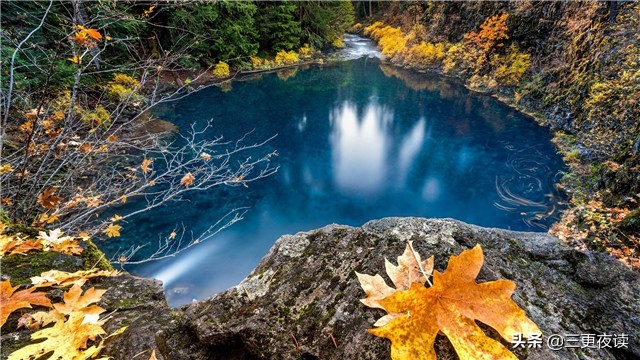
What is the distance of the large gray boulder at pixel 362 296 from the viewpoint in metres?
1.07

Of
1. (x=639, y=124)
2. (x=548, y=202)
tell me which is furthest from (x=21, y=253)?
(x=639, y=124)

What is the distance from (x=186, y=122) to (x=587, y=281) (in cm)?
1356

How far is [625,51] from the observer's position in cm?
891

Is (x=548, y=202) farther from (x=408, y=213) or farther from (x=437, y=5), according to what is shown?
(x=437, y=5)

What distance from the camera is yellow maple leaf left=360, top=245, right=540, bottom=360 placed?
0.82 m

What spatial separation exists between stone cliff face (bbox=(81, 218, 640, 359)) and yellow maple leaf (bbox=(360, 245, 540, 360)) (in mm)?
60

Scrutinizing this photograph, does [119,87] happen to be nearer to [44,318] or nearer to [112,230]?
[112,230]

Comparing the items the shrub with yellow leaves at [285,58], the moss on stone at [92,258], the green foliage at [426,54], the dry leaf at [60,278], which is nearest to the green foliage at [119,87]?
the moss on stone at [92,258]

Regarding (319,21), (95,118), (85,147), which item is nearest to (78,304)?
(85,147)

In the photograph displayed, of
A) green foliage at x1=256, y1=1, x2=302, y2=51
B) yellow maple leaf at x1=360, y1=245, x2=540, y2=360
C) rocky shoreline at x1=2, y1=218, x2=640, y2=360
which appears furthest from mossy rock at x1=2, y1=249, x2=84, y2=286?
green foliage at x1=256, y1=1, x2=302, y2=51

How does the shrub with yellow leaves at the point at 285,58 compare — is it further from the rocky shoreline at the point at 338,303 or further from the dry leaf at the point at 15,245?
the rocky shoreline at the point at 338,303

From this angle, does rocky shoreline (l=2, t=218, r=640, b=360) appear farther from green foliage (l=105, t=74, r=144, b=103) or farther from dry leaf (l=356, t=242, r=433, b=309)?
green foliage (l=105, t=74, r=144, b=103)

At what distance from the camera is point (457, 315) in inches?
34.3

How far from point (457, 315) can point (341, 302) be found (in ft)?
1.48
